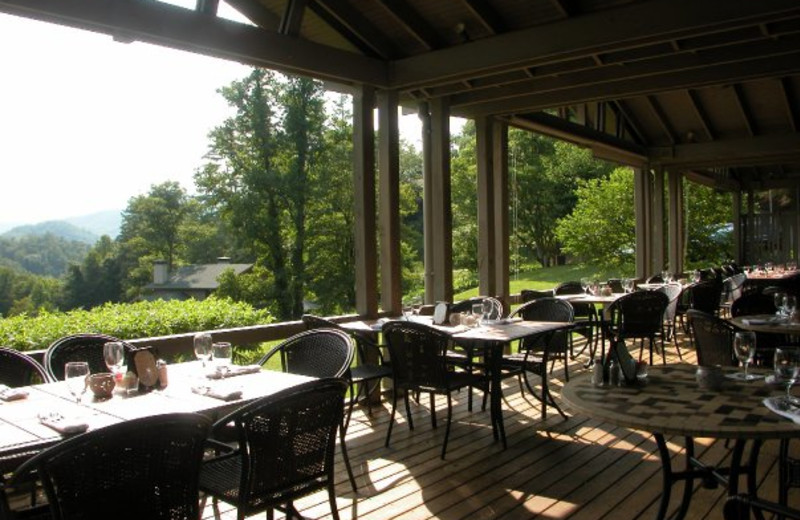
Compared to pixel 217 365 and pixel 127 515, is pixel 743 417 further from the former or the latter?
pixel 217 365

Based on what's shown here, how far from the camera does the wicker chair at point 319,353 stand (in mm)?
3486

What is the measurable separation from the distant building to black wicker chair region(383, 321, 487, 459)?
1935cm

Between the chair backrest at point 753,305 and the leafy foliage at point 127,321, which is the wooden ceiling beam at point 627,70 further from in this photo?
the leafy foliage at point 127,321

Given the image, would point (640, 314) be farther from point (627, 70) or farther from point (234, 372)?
point (234, 372)

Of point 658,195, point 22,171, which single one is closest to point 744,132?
point 658,195

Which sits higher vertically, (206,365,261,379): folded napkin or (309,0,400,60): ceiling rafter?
(309,0,400,60): ceiling rafter

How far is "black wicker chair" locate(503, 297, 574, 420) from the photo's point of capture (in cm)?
479

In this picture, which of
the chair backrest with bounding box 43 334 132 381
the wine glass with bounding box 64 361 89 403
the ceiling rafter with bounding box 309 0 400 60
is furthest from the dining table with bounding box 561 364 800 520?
the ceiling rafter with bounding box 309 0 400 60

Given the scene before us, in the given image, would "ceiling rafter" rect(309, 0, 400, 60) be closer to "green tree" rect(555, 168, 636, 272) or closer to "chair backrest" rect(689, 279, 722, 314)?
"chair backrest" rect(689, 279, 722, 314)

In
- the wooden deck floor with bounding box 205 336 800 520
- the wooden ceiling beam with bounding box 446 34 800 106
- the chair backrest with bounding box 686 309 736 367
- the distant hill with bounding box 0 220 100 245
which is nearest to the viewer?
the wooden deck floor with bounding box 205 336 800 520

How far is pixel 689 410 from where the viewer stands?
2.26 m

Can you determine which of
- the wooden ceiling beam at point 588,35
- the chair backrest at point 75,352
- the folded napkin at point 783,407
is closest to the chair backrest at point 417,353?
the chair backrest at point 75,352

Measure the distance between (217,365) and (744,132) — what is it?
10023 mm

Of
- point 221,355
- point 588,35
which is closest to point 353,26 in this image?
point 588,35
